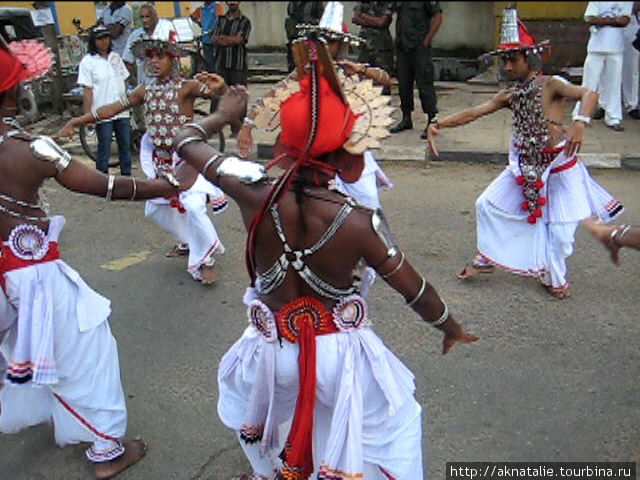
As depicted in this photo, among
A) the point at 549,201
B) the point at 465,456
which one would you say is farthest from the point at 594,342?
the point at 465,456

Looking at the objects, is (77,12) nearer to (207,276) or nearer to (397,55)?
(397,55)

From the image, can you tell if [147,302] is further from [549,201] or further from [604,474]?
[604,474]

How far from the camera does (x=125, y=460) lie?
134 inches

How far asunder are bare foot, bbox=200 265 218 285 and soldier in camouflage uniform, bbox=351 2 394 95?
5.90 m

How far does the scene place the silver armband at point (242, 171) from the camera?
238 cm

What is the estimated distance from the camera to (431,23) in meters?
9.03

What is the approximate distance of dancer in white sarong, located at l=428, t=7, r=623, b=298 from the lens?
15.0 ft

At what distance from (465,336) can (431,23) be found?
7.19 m

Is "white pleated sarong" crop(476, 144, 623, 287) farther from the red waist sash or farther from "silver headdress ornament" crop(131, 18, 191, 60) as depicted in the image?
the red waist sash

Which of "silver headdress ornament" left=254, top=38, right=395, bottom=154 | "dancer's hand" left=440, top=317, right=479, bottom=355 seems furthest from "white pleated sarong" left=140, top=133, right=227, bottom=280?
"dancer's hand" left=440, top=317, right=479, bottom=355

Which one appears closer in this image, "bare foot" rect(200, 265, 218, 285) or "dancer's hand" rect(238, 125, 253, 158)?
"dancer's hand" rect(238, 125, 253, 158)

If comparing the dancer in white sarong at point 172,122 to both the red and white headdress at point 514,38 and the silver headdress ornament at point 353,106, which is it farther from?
the silver headdress ornament at point 353,106

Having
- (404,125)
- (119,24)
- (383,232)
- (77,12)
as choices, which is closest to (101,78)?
(119,24)

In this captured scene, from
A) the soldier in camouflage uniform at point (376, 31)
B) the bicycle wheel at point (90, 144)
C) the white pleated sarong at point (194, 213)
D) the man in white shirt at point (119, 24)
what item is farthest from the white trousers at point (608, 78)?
the man in white shirt at point (119, 24)
